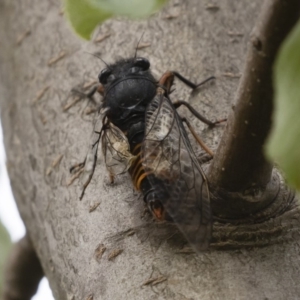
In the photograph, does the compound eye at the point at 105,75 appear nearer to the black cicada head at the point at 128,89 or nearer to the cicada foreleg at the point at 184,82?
the black cicada head at the point at 128,89

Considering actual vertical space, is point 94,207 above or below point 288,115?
below

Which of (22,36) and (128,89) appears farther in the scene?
(22,36)

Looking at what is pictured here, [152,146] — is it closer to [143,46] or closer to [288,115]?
[143,46]

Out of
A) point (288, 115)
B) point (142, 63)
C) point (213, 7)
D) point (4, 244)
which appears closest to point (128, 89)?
point (142, 63)

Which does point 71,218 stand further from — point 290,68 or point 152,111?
point 290,68

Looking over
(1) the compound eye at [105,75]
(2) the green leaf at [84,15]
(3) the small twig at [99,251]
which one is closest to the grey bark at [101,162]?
(3) the small twig at [99,251]

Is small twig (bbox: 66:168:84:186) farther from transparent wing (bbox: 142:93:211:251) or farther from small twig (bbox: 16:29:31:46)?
small twig (bbox: 16:29:31:46)
